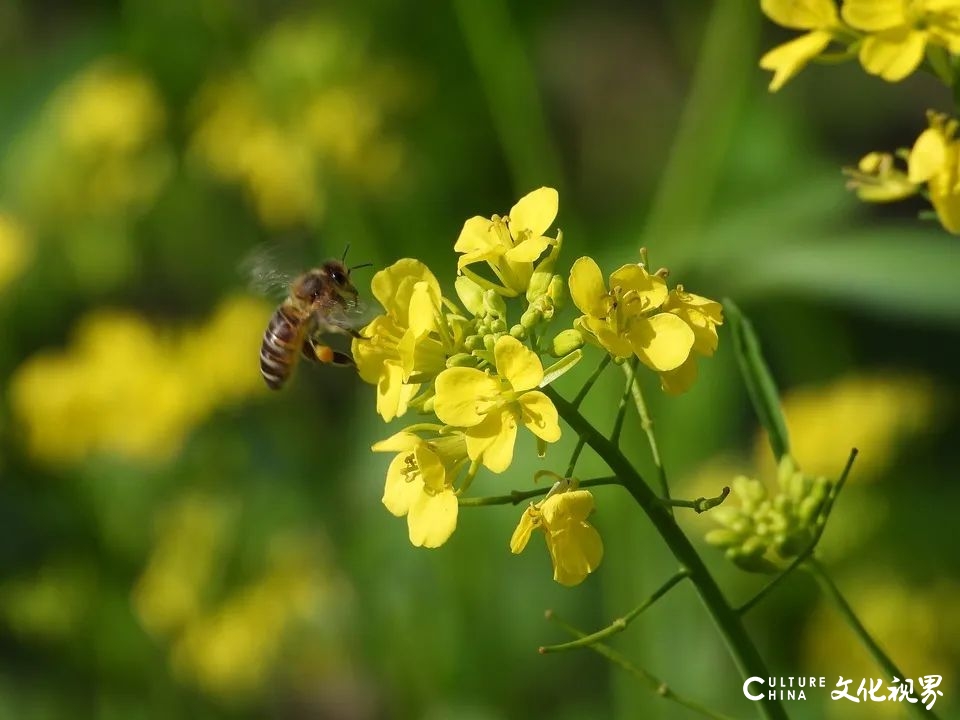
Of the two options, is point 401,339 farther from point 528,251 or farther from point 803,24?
point 803,24

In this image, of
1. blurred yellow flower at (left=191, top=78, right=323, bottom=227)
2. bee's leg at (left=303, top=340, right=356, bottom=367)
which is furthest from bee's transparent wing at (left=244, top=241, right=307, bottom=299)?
blurred yellow flower at (left=191, top=78, right=323, bottom=227)

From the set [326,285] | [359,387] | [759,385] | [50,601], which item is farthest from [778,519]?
[359,387]

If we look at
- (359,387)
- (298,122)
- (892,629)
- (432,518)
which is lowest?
(892,629)

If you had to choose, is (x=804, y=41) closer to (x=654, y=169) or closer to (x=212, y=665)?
(x=212, y=665)

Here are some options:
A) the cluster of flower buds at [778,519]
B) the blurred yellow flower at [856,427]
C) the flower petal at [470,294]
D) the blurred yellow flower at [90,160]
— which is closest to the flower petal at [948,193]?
the cluster of flower buds at [778,519]

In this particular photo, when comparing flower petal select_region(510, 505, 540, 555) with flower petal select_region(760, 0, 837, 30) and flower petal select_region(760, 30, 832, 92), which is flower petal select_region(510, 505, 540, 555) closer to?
flower petal select_region(760, 30, 832, 92)

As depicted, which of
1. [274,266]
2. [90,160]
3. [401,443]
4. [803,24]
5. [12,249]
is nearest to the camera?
[401,443]
